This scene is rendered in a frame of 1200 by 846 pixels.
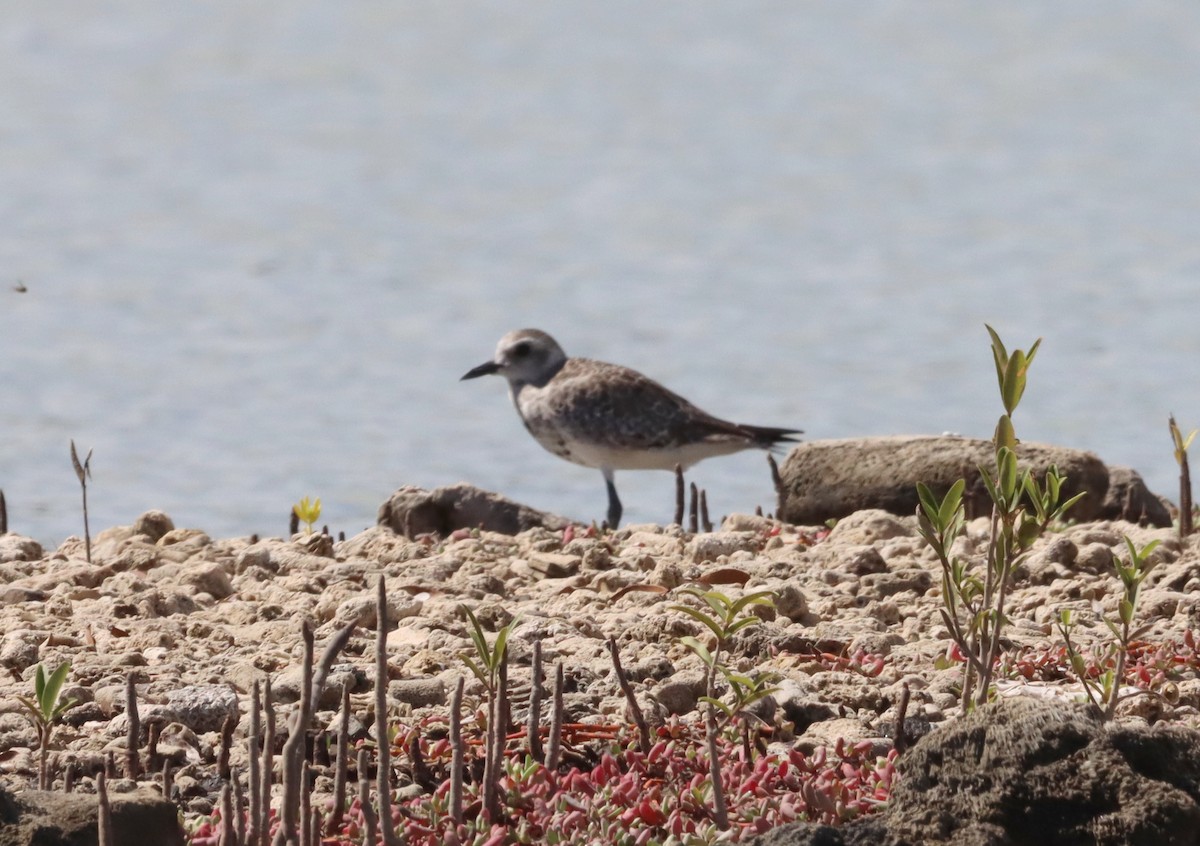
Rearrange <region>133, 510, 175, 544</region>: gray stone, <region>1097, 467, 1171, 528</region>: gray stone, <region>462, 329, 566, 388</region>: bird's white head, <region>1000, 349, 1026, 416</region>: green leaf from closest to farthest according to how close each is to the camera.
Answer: <region>1000, 349, 1026, 416</region>: green leaf < <region>133, 510, 175, 544</region>: gray stone < <region>1097, 467, 1171, 528</region>: gray stone < <region>462, 329, 566, 388</region>: bird's white head

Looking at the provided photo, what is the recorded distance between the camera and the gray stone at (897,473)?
813 cm

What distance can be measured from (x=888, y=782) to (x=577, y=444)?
27.3 ft

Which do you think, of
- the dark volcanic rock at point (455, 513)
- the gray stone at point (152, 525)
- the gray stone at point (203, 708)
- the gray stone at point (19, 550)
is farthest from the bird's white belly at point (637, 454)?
the gray stone at point (203, 708)

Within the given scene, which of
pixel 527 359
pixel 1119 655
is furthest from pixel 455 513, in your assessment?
pixel 527 359

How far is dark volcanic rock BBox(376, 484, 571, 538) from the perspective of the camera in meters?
8.00

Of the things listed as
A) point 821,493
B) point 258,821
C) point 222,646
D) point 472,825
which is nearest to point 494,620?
point 222,646

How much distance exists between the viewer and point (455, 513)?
8.08 m

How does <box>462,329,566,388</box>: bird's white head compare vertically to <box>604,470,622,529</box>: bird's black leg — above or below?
above

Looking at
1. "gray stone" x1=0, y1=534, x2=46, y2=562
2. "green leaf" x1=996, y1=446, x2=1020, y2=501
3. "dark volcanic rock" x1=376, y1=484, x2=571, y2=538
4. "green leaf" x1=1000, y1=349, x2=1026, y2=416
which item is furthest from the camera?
"dark volcanic rock" x1=376, y1=484, x2=571, y2=538

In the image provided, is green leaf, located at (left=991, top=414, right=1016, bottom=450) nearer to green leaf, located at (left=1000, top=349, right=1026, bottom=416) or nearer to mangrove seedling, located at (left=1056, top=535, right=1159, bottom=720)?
green leaf, located at (left=1000, top=349, right=1026, bottom=416)

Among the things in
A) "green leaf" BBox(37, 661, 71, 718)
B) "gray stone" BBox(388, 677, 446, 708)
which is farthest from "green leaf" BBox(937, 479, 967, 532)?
"green leaf" BBox(37, 661, 71, 718)

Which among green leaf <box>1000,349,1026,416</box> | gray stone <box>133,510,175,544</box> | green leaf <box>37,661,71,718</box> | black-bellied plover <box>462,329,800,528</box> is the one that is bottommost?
green leaf <box>37,661,71,718</box>

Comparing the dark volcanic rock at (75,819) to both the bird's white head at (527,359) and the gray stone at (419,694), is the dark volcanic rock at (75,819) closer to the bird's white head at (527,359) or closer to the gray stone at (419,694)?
the gray stone at (419,694)

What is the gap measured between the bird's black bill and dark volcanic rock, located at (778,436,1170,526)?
15.5 feet
